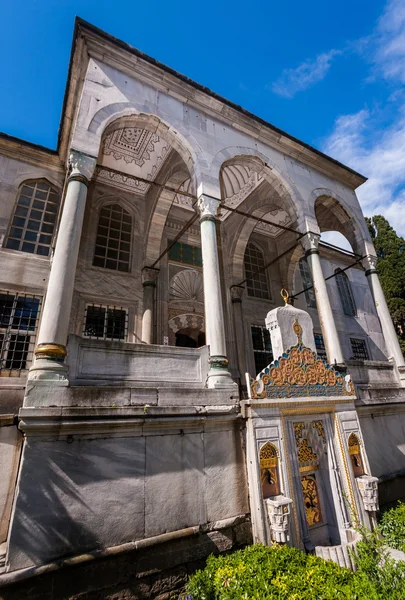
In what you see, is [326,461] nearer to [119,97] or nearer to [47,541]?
[47,541]

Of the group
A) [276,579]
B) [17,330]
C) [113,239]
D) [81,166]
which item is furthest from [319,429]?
[113,239]

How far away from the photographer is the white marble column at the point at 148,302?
8887mm

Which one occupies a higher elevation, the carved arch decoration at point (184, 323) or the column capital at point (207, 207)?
the column capital at point (207, 207)

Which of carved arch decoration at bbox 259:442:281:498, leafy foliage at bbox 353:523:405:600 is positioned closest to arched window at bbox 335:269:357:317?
carved arch decoration at bbox 259:442:281:498

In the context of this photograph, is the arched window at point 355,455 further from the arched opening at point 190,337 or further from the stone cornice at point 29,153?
the stone cornice at point 29,153

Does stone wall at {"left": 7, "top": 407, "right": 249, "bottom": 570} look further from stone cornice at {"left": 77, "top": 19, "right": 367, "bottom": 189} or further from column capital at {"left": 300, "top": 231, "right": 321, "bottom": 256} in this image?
stone cornice at {"left": 77, "top": 19, "right": 367, "bottom": 189}

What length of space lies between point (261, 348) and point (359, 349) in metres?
6.06

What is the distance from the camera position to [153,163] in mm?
9727

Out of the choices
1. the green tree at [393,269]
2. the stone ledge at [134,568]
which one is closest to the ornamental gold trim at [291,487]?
the stone ledge at [134,568]

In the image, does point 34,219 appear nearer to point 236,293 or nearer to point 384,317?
point 236,293

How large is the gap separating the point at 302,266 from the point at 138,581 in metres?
13.6

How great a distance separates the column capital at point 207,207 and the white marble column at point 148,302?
3.70 meters

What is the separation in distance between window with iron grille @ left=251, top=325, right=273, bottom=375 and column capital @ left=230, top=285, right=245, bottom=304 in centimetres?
131

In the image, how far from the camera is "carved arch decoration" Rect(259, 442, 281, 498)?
4.23 meters
